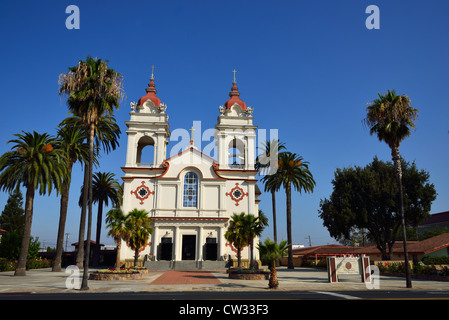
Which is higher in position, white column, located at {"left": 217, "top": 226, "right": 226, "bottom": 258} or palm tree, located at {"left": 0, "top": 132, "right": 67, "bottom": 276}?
palm tree, located at {"left": 0, "top": 132, "right": 67, "bottom": 276}

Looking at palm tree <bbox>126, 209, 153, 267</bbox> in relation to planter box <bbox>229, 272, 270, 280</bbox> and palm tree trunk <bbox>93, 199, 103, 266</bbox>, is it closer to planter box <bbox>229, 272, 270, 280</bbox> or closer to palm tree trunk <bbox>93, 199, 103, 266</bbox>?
planter box <bbox>229, 272, 270, 280</bbox>

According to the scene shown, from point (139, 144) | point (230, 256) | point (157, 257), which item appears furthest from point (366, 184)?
point (139, 144)

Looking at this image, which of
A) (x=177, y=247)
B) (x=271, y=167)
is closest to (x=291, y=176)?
(x=271, y=167)

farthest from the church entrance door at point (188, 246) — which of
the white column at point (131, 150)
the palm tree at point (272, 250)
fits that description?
the palm tree at point (272, 250)

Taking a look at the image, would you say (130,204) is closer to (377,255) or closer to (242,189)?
(242,189)

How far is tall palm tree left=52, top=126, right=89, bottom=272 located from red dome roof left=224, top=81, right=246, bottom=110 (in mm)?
19940

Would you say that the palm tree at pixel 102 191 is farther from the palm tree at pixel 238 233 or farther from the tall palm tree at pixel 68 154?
the palm tree at pixel 238 233

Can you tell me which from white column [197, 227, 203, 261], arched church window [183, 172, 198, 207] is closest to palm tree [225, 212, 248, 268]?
white column [197, 227, 203, 261]

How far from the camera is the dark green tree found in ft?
153

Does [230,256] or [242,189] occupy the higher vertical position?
[242,189]

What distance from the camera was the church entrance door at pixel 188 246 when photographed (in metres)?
44.9

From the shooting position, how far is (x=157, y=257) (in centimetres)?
4334
